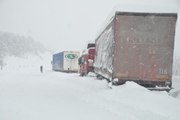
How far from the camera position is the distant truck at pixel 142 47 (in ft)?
41.4

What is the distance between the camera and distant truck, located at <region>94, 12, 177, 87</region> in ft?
41.4

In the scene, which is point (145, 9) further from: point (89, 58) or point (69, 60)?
point (69, 60)

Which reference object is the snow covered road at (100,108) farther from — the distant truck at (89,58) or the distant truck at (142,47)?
the distant truck at (89,58)

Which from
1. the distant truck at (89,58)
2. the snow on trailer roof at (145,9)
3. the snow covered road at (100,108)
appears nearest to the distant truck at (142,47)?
the snow on trailer roof at (145,9)

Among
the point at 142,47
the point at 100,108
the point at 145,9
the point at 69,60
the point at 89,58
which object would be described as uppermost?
the point at 145,9

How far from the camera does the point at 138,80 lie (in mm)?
12875

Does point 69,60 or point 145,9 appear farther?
point 69,60

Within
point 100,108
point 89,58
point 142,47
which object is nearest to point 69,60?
point 89,58

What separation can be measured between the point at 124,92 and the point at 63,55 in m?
25.3

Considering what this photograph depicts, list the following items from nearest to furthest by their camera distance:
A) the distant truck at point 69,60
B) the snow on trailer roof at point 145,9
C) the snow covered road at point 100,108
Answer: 1. the snow covered road at point 100,108
2. the snow on trailer roof at point 145,9
3. the distant truck at point 69,60

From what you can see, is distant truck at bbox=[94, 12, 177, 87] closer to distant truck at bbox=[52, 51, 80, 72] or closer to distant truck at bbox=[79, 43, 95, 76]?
distant truck at bbox=[79, 43, 95, 76]

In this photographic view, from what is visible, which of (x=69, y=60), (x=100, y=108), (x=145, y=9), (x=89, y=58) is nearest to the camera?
(x=100, y=108)

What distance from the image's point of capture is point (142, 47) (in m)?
12.7

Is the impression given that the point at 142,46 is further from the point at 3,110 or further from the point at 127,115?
the point at 3,110
